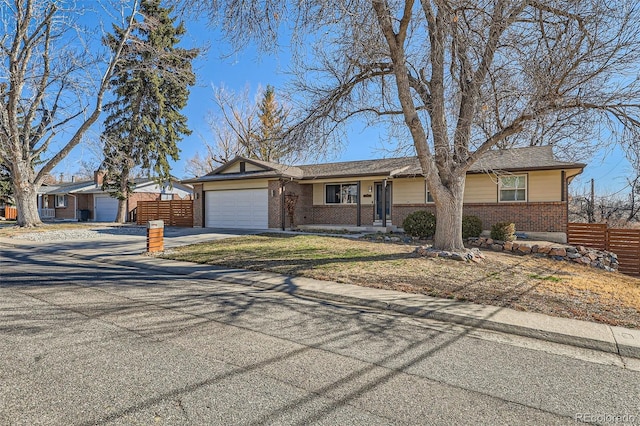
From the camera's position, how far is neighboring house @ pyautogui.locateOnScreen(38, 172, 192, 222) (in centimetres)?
3139

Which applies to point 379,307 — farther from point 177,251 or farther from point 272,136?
point 177,251

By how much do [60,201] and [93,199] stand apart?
241 inches

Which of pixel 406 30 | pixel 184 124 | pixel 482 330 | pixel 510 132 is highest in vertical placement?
pixel 184 124

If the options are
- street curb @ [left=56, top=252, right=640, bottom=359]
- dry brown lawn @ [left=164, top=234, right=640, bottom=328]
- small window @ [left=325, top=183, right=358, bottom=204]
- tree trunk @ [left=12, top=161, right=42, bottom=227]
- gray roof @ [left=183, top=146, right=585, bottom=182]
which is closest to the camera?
street curb @ [left=56, top=252, right=640, bottom=359]

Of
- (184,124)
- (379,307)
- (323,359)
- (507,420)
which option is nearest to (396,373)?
(323,359)

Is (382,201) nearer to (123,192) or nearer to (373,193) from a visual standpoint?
(373,193)

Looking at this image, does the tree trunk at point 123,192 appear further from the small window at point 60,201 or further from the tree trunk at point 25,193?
the small window at point 60,201

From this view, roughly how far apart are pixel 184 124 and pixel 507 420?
28414 mm

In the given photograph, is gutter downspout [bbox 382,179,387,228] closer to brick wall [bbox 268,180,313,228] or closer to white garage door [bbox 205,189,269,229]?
brick wall [bbox 268,180,313,228]

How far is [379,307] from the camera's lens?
227 inches

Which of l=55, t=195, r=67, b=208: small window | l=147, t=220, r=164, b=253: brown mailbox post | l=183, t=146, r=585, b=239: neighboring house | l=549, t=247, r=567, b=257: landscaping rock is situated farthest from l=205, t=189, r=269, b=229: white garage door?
l=55, t=195, r=67, b=208: small window

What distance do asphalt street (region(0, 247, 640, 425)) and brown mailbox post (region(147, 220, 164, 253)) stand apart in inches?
211

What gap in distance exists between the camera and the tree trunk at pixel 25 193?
20.2 m
